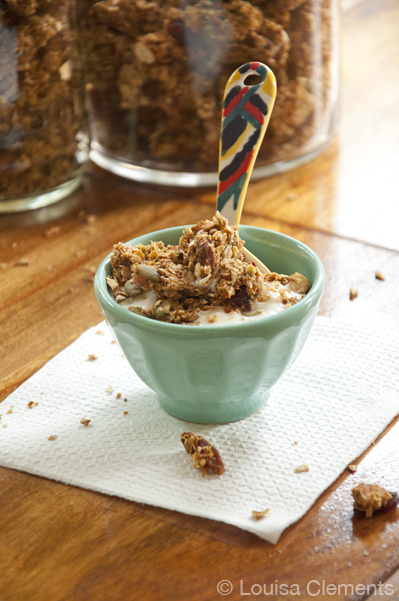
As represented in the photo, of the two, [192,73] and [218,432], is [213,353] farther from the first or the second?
[192,73]

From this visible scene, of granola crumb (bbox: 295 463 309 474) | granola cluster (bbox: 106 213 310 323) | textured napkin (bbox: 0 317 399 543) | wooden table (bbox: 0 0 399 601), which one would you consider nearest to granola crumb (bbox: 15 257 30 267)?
wooden table (bbox: 0 0 399 601)

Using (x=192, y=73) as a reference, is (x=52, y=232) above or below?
below

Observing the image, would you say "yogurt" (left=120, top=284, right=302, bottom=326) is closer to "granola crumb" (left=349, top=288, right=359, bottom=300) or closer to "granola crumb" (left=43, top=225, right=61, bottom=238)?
"granola crumb" (left=349, top=288, right=359, bottom=300)

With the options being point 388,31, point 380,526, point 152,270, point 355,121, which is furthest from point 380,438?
point 388,31

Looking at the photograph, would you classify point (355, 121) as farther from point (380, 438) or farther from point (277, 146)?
point (380, 438)

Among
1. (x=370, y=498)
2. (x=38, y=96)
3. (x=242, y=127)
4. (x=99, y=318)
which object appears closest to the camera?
(x=370, y=498)

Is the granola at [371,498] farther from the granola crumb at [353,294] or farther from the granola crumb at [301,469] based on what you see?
the granola crumb at [353,294]

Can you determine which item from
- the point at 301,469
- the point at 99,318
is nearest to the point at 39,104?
the point at 99,318
